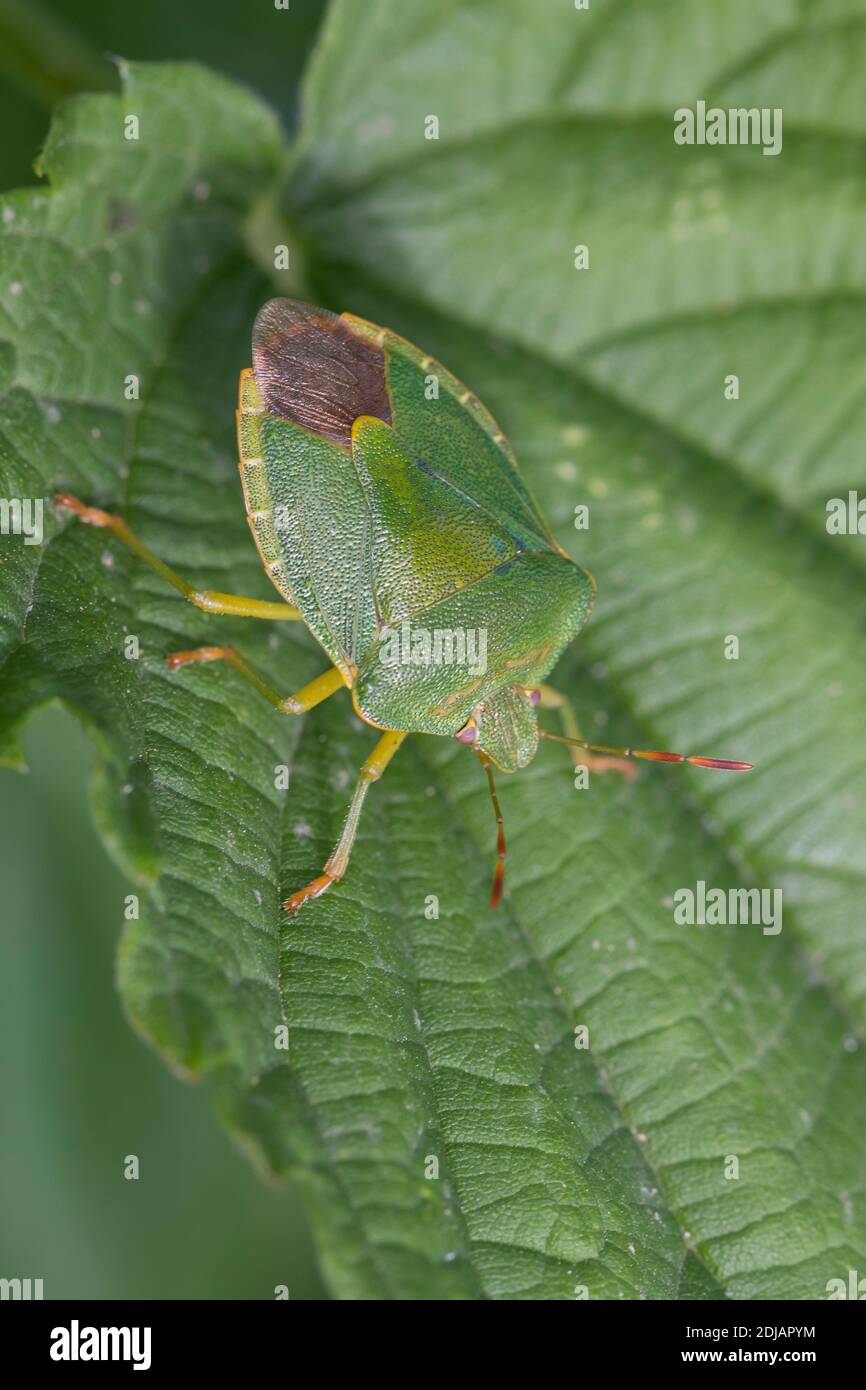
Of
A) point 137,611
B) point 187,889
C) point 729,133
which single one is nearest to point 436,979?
point 187,889

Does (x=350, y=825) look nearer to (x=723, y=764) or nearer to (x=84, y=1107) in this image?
(x=723, y=764)

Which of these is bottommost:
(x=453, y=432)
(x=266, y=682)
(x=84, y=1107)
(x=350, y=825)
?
(x=84, y=1107)

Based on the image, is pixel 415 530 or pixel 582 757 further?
pixel 582 757

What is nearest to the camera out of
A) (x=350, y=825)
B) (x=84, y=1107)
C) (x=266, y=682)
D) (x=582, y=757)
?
(x=350, y=825)

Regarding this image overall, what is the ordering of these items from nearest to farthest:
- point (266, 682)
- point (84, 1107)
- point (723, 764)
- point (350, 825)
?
point (350, 825) < point (266, 682) < point (723, 764) < point (84, 1107)

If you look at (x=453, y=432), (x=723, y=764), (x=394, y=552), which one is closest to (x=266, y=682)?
(x=394, y=552)

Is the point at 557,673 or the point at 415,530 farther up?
the point at 415,530

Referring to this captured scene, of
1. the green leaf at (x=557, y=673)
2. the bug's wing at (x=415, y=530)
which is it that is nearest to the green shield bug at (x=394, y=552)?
the bug's wing at (x=415, y=530)
